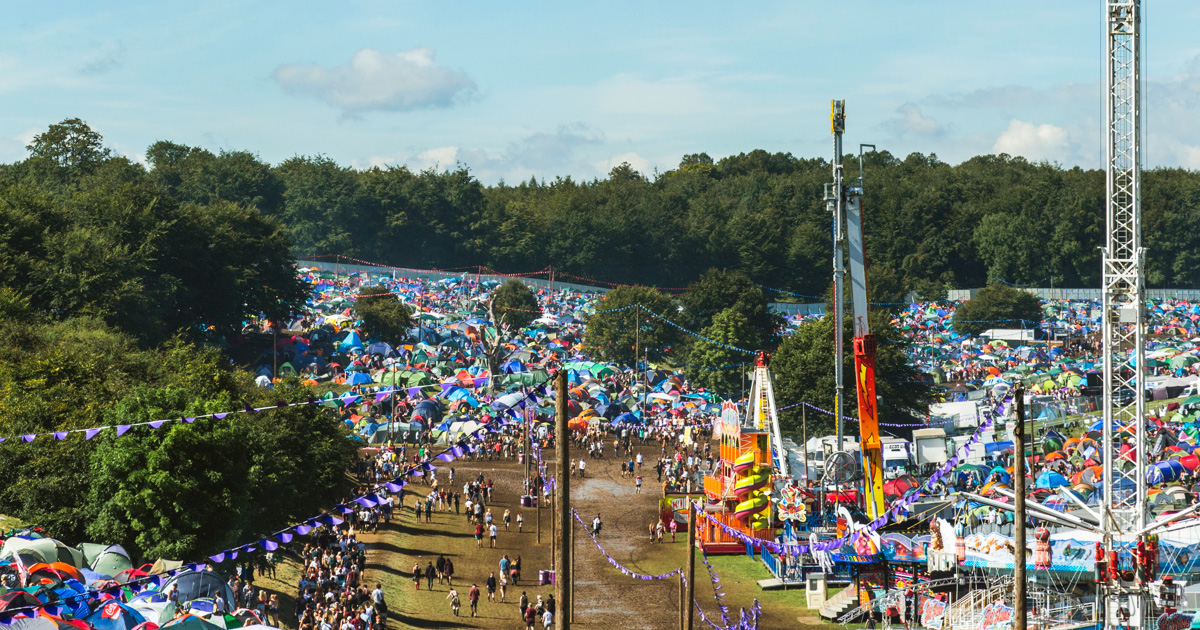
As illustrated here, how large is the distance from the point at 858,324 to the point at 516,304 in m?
50.7

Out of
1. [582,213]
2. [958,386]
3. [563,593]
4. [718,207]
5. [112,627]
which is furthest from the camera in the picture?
[718,207]

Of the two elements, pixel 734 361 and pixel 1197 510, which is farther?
pixel 734 361

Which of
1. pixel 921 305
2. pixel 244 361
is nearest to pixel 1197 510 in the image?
pixel 244 361

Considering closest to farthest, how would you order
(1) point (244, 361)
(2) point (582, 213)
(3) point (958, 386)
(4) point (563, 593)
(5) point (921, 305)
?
(4) point (563, 593) → (1) point (244, 361) → (3) point (958, 386) → (5) point (921, 305) → (2) point (582, 213)

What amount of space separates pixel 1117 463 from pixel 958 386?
33.3 meters

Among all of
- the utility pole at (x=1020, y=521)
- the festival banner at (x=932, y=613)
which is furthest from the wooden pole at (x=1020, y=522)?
the festival banner at (x=932, y=613)

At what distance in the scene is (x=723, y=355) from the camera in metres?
76.3

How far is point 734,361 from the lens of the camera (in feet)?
251

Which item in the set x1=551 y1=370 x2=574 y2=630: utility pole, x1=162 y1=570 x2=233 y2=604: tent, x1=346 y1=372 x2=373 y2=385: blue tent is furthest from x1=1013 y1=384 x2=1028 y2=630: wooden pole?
x1=346 y1=372 x2=373 y2=385: blue tent

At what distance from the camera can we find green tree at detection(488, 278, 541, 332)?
282 feet

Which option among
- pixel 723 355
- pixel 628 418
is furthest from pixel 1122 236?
pixel 723 355

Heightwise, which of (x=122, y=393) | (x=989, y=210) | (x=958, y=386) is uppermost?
(x=989, y=210)

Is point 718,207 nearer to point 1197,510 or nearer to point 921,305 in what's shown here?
point 921,305

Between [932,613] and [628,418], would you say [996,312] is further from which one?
[932,613]
